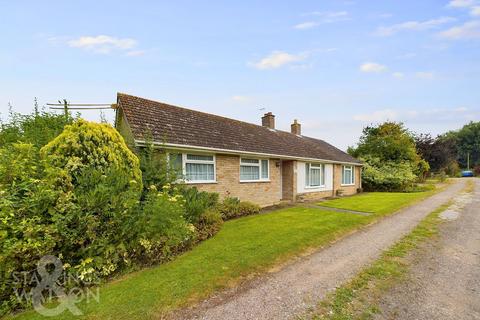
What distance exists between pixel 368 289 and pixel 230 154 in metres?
8.53

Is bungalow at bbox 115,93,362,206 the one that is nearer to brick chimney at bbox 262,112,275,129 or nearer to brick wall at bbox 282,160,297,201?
brick wall at bbox 282,160,297,201

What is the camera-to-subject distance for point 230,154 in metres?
11.8

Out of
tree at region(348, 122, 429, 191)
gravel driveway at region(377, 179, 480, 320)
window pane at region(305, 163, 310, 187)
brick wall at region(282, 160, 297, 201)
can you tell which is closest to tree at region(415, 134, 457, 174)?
tree at region(348, 122, 429, 191)

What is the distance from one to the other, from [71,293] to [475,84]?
2170cm

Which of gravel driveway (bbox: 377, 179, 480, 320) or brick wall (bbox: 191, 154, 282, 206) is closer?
gravel driveway (bbox: 377, 179, 480, 320)

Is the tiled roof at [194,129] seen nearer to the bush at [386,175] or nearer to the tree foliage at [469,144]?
the bush at [386,175]

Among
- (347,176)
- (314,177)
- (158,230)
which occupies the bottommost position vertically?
(158,230)

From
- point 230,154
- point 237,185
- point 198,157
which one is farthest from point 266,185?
point 198,157

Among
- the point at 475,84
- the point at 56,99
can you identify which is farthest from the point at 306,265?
the point at 475,84

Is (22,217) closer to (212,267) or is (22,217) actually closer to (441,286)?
(212,267)

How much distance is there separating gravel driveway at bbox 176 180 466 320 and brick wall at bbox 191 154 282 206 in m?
5.88

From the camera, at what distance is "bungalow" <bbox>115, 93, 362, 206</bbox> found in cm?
1007

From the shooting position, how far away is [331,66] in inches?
523
